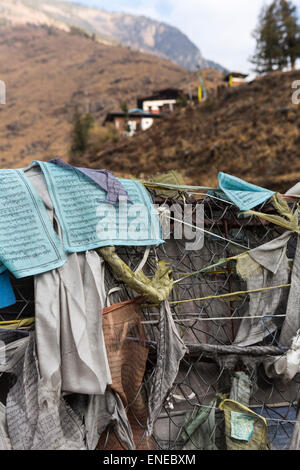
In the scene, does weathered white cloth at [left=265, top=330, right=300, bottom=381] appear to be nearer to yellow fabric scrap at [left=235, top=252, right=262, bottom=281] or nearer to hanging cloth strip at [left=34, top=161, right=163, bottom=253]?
yellow fabric scrap at [left=235, top=252, right=262, bottom=281]

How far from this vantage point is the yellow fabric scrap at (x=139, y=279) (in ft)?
7.96

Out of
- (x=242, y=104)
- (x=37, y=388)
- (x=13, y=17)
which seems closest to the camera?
(x=37, y=388)

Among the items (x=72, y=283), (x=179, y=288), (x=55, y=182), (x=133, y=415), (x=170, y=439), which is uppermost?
(x=55, y=182)

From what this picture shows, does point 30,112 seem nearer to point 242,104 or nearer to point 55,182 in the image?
point 242,104

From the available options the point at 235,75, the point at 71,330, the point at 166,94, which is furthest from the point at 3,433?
the point at 166,94

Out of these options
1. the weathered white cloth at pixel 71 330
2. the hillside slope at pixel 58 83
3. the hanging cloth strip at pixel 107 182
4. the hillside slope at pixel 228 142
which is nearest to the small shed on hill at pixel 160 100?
the hillside slope at pixel 58 83

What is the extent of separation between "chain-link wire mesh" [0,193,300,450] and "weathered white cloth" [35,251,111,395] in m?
0.20

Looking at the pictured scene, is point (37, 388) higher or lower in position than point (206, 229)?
lower

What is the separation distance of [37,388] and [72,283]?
588mm

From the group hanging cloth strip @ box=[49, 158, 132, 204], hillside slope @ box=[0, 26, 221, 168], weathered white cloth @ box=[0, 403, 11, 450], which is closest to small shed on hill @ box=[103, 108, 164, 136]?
hillside slope @ box=[0, 26, 221, 168]

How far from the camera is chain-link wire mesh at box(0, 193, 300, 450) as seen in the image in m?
2.59

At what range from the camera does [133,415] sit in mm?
2527

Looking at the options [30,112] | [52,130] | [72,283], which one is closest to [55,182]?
[72,283]

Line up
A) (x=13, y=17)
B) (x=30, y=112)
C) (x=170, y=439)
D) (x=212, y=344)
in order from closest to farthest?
(x=170, y=439) → (x=212, y=344) → (x=30, y=112) → (x=13, y=17)
